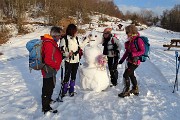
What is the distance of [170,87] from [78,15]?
37913mm

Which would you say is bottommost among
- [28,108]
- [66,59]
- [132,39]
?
[28,108]

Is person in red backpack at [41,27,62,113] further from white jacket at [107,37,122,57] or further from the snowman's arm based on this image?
white jacket at [107,37,122,57]

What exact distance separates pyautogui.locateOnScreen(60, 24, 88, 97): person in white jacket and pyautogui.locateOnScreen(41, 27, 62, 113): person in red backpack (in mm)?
813

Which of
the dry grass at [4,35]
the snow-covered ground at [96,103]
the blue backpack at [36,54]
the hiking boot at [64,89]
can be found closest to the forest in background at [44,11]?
the dry grass at [4,35]

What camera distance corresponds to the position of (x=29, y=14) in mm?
46719

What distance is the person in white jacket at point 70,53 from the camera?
6.49m

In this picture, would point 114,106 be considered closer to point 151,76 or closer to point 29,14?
point 151,76

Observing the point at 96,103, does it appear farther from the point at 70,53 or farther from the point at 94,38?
the point at 94,38

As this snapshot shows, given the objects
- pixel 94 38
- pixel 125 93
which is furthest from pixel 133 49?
pixel 94 38

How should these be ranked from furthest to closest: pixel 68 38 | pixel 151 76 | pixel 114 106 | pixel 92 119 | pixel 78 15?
pixel 78 15
pixel 151 76
pixel 68 38
pixel 114 106
pixel 92 119

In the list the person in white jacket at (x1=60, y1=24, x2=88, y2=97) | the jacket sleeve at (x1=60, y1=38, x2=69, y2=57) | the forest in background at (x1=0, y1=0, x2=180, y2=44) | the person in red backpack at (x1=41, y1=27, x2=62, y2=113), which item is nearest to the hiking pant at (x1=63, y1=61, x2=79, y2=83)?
the person in white jacket at (x1=60, y1=24, x2=88, y2=97)

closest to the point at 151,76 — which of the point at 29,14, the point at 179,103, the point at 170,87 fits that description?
the point at 170,87

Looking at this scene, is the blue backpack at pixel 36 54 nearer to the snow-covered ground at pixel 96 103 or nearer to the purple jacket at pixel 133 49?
the snow-covered ground at pixel 96 103

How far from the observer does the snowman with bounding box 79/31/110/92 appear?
283 inches
